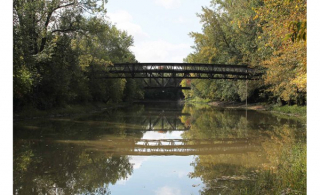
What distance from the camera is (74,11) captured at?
27.3m

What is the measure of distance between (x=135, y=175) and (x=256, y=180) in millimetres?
3617

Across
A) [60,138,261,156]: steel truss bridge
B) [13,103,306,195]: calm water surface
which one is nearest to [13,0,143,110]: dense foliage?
[13,103,306,195]: calm water surface

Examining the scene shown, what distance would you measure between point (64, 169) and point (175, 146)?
625 centimetres

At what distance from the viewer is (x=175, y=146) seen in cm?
1420

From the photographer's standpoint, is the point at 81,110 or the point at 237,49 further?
the point at 237,49

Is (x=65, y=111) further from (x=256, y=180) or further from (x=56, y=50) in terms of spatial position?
(x=256, y=180)

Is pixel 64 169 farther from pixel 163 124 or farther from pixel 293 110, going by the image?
pixel 293 110

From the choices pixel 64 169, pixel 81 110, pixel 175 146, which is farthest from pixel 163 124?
pixel 64 169

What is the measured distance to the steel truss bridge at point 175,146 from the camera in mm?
12492

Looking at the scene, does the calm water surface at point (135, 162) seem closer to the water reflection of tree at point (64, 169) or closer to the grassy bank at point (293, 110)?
the water reflection of tree at point (64, 169)

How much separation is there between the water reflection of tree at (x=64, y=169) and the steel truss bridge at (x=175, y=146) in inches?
43.1

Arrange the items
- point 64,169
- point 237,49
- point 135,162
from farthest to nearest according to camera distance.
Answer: point 237,49
point 135,162
point 64,169

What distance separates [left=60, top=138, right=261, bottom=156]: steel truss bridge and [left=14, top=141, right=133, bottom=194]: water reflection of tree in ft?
3.59

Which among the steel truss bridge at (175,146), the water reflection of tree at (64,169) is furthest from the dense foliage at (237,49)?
the water reflection of tree at (64,169)
